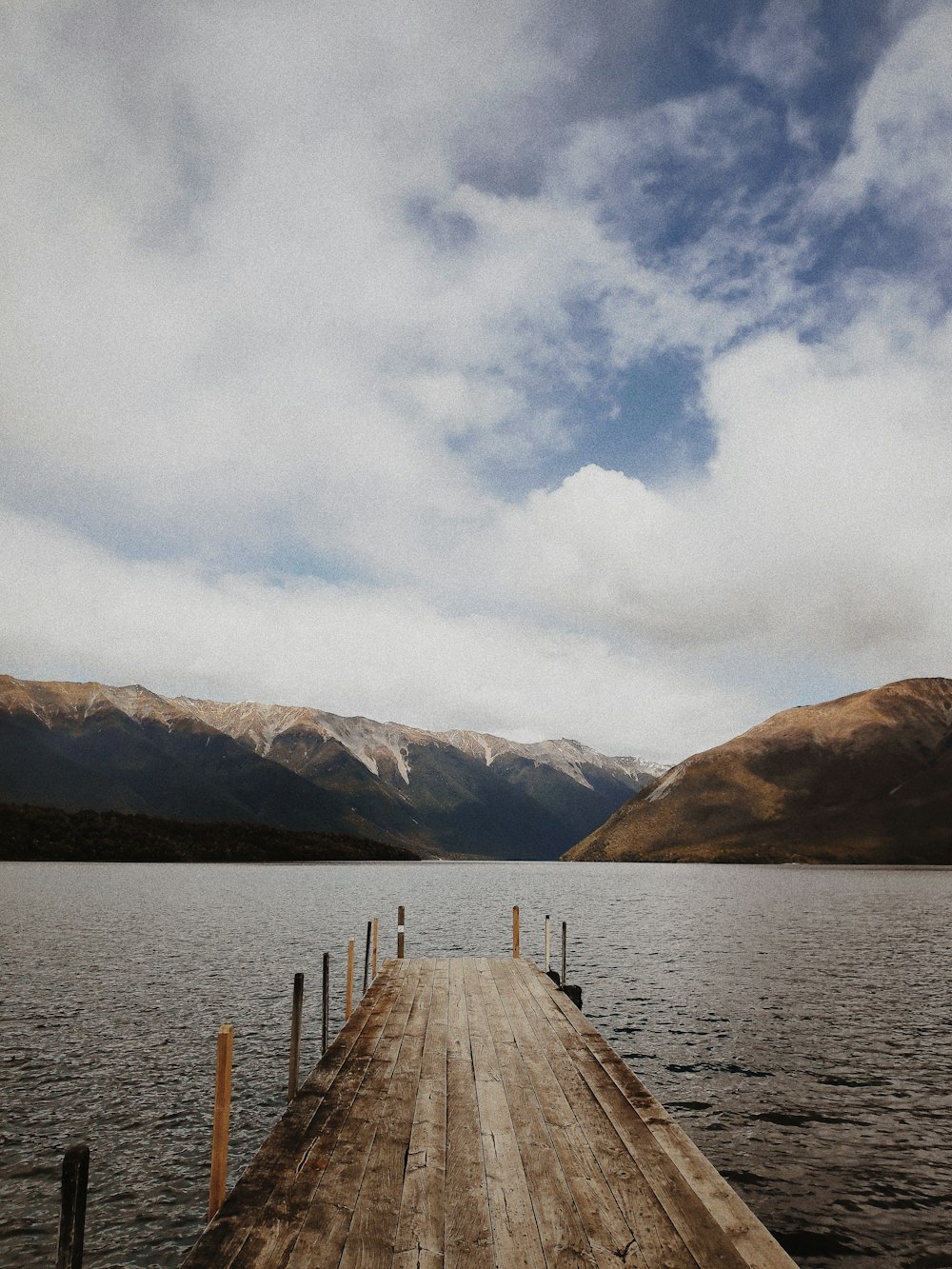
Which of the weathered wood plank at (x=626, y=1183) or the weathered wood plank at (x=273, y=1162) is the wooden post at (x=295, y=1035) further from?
the weathered wood plank at (x=626, y=1183)

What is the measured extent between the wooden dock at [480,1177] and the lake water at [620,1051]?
3758 mm

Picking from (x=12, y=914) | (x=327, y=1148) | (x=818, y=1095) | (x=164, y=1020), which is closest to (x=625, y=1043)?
(x=818, y=1095)

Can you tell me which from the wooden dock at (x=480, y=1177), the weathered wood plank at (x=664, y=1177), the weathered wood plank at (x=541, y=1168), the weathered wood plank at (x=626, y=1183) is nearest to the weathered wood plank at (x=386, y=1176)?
the wooden dock at (x=480, y=1177)

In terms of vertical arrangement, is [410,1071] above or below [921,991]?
above

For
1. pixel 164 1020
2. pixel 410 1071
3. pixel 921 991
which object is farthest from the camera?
pixel 921 991

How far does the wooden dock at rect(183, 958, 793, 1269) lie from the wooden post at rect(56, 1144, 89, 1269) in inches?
34.7

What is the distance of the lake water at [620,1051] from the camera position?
12.6m

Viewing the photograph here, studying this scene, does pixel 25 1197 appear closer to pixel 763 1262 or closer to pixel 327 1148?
pixel 327 1148

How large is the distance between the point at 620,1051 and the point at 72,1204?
1885 cm

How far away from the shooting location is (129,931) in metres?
49.1

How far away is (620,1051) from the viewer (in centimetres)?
2194

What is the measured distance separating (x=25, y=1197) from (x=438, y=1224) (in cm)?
974

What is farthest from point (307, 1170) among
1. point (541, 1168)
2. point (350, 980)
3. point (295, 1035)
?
point (350, 980)

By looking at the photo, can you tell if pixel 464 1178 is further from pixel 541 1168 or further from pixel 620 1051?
pixel 620 1051
